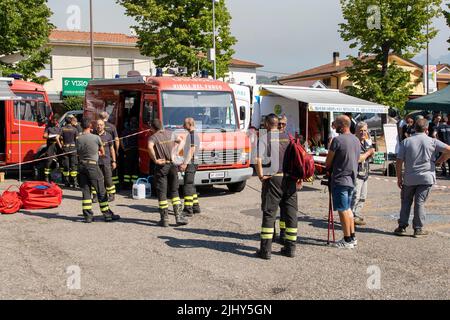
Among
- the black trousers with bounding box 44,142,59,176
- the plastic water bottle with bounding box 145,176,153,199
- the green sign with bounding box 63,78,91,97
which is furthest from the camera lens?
the green sign with bounding box 63,78,91,97

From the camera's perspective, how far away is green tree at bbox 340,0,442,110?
2570 centimetres

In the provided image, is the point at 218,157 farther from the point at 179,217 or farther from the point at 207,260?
the point at 207,260

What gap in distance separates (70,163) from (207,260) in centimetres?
768

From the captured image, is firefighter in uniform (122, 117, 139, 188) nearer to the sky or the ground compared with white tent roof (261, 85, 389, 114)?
nearer to the ground

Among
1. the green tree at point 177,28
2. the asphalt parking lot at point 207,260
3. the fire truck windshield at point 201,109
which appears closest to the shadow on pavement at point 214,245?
the asphalt parking lot at point 207,260

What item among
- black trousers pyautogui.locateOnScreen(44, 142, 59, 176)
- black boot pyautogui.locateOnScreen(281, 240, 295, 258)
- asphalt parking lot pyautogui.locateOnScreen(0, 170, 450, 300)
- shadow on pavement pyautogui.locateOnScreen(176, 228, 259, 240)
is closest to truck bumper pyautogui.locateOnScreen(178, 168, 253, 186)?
asphalt parking lot pyautogui.locateOnScreen(0, 170, 450, 300)

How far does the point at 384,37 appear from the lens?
25.8 meters

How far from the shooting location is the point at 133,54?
41438mm

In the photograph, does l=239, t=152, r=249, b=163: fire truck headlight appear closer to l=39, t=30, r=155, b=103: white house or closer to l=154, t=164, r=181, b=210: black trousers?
l=154, t=164, r=181, b=210: black trousers

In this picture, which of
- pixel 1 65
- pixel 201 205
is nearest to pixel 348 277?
pixel 201 205

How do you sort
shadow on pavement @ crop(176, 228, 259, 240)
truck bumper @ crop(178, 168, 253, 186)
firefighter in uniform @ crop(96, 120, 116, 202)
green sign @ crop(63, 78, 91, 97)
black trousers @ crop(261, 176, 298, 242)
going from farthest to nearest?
1. green sign @ crop(63, 78, 91, 97)
2. truck bumper @ crop(178, 168, 253, 186)
3. firefighter in uniform @ crop(96, 120, 116, 202)
4. shadow on pavement @ crop(176, 228, 259, 240)
5. black trousers @ crop(261, 176, 298, 242)

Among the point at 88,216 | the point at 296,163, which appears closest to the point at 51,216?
the point at 88,216

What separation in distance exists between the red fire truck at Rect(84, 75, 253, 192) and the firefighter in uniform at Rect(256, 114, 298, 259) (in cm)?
440
